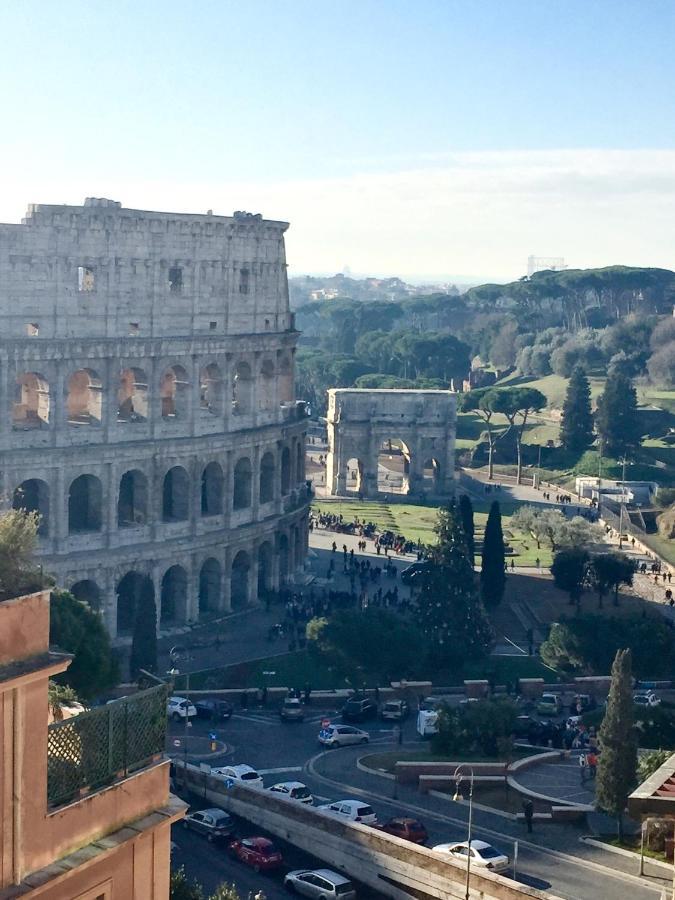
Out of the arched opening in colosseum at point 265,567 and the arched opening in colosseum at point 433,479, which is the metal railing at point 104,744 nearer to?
the arched opening in colosseum at point 265,567

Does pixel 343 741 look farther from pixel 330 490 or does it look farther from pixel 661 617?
pixel 330 490

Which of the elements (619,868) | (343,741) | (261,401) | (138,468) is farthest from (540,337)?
(619,868)

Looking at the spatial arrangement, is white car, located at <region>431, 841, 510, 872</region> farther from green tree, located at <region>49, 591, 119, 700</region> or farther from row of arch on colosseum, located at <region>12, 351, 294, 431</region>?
row of arch on colosseum, located at <region>12, 351, 294, 431</region>

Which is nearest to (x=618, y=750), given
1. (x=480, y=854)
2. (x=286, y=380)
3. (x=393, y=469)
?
(x=480, y=854)

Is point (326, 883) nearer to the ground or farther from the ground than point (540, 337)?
nearer to the ground

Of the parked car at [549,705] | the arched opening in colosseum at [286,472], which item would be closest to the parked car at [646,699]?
the parked car at [549,705]

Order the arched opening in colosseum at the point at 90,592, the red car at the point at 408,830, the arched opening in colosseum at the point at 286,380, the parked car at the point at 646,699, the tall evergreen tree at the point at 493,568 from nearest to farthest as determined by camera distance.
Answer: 1. the red car at the point at 408,830
2. the parked car at the point at 646,699
3. the arched opening in colosseum at the point at 90,592
4. the tall evergreen tree at the point at 493,568
5. the arched opening in colosseum at the point at 286,380
